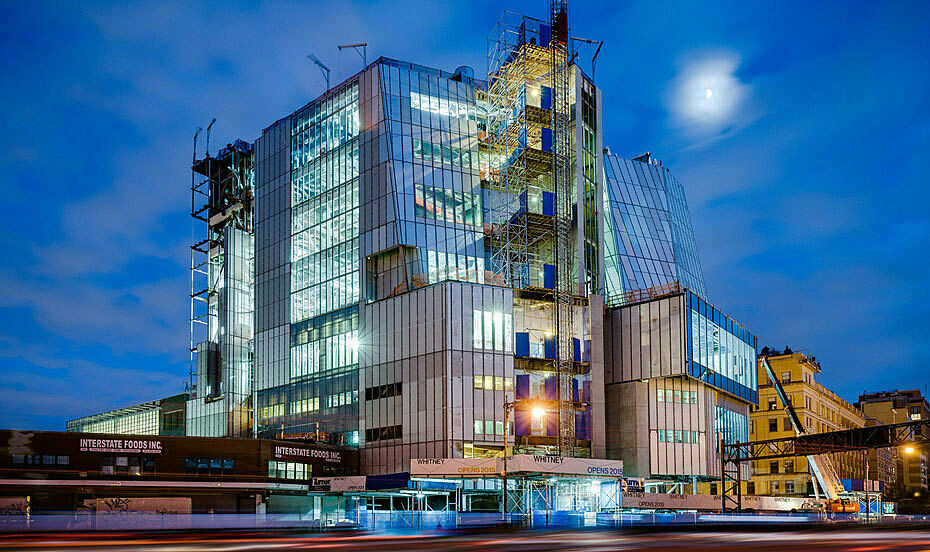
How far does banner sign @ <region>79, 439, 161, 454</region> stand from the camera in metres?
77.3

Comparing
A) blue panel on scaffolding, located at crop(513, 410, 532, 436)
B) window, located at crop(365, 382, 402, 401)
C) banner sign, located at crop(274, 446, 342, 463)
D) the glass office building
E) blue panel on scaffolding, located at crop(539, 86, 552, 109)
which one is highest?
blue panel on scaffolding, located at crop(539, 86, 552, 109)

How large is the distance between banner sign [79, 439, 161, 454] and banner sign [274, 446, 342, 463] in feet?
38.5

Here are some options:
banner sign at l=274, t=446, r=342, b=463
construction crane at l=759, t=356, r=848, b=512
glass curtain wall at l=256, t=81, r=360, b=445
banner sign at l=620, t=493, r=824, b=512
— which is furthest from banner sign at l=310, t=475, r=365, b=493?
construction crane at l=759, t=356, r=848, b=512

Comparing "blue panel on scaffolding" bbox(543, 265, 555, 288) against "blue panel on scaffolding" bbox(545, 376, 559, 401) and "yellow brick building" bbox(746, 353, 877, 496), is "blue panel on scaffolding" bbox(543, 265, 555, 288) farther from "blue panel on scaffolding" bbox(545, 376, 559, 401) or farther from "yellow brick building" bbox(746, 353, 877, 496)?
"yellow brick building" bbox(746, 353, 877, 496)

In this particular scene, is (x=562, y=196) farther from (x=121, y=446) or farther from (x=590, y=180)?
(x=121, y=446)

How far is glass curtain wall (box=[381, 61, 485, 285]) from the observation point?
95.4 meters

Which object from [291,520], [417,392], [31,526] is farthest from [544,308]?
[31,526]

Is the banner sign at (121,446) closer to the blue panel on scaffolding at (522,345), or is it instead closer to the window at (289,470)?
the window at (289,470)

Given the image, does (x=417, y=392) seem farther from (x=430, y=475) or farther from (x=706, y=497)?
(x=706, y=497)

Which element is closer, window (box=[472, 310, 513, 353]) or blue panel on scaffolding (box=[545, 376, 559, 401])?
window (box=[472, 310, 513, 353])

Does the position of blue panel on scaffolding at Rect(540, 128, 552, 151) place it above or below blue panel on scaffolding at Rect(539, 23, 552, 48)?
below

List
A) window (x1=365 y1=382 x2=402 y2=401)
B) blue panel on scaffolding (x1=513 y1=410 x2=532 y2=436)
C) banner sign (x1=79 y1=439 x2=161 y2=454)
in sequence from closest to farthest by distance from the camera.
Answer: banner sign (x1=79 y1=439 x2=161 y2=454) < blue panel on scaffolding (x1=513 y1=410 x2=532 y2=436) < window (x1=365 y1=382 x2=402 y2=401)

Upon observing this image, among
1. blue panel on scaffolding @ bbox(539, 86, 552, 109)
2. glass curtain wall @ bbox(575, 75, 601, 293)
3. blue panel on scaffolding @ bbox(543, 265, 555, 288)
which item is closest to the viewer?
blue panel on scaffolding @ bbox(543, 265, 555, 288)

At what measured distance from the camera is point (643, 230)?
116375 mm
